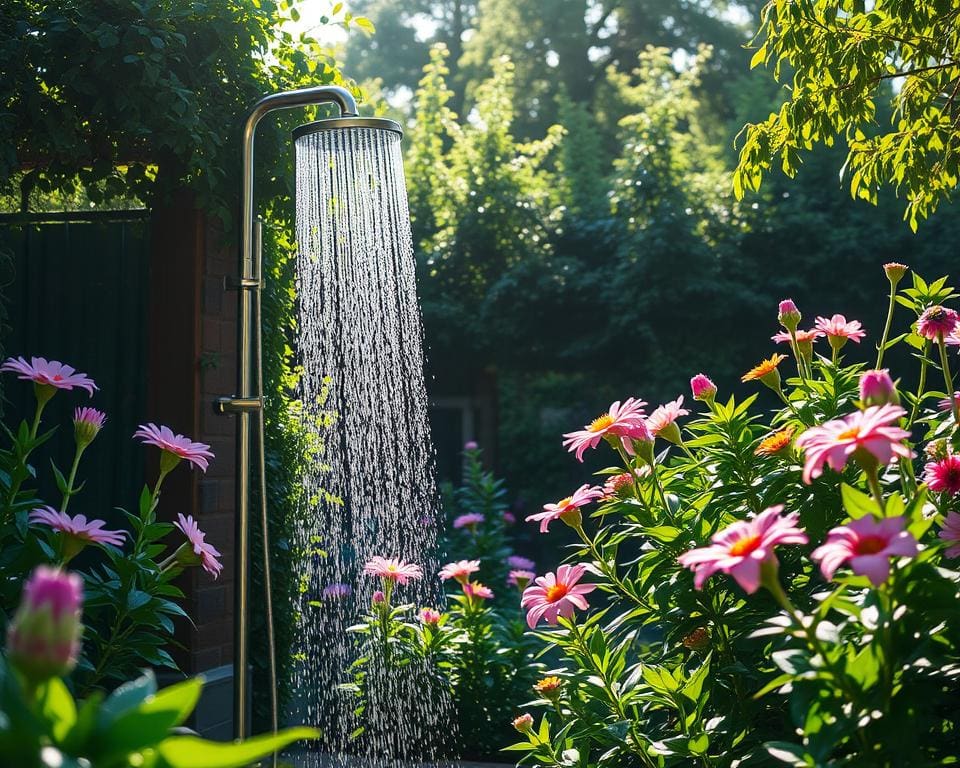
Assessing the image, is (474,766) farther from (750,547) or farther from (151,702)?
(151,702)

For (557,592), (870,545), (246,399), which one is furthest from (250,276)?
(870,545)

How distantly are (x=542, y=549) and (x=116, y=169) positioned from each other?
18.3 ft

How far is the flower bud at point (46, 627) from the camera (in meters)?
0.67

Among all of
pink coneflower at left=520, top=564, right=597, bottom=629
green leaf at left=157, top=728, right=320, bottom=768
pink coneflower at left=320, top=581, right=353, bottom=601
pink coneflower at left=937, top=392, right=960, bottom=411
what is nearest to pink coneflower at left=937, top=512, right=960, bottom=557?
pink coneflower at left=937, top=392, right=960, bottom=411

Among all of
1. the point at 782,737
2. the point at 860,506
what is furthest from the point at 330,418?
the point at 860,506

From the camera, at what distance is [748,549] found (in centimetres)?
109

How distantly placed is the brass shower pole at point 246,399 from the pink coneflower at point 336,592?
121cm

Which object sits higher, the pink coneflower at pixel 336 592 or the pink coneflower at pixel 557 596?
the pink coneflower at pixel 557 596

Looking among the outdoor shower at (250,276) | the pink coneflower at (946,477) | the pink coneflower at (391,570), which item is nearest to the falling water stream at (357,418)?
the outdoor shower at (250,276)

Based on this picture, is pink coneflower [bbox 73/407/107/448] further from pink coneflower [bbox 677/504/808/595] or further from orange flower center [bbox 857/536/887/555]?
orange flower center [bbox 857/536/887/555]

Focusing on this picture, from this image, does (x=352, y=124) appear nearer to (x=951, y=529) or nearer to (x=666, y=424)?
(x=666, y=424)

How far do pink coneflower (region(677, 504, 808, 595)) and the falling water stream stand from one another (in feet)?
4.52

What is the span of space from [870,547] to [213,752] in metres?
0.68

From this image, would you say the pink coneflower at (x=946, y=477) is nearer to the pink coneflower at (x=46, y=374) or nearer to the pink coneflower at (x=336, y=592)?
the pink coneflower at (x=46, y=374)
